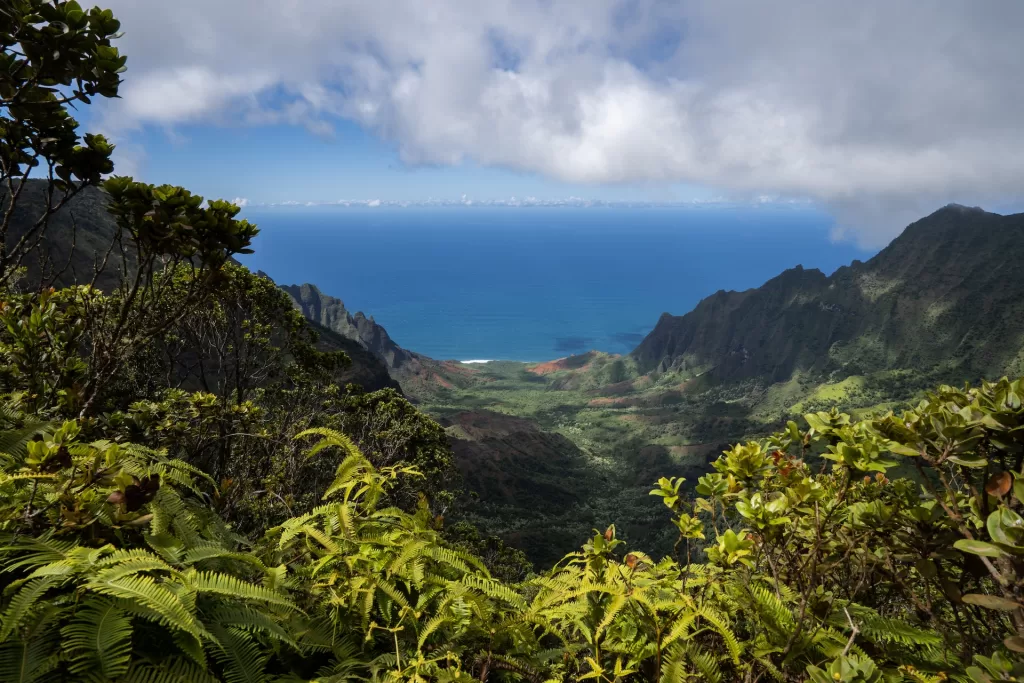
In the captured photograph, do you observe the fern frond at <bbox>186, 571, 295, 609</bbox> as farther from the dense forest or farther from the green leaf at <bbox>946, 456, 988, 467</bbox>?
the green leaf at <bbox>946, 456, 988, 467</bbox>

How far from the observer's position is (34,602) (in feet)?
5.58

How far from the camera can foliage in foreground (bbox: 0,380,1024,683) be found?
1716 millimetres

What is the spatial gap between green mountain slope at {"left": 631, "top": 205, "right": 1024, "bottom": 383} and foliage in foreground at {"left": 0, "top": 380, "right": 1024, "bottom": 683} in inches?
3967

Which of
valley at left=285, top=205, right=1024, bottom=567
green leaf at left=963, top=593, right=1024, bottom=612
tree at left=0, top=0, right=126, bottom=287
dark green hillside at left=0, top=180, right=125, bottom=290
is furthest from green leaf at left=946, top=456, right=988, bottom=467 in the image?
dark green hillside at left=0, top=180, right=125, bottom=290

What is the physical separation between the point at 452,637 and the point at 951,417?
2418 millimetres

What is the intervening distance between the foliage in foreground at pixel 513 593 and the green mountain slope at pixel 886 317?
100765mm

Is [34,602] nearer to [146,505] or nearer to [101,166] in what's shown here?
[146,505]

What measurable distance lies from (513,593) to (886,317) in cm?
14009

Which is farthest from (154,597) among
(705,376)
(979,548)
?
(705,376)

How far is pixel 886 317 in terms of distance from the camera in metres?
113

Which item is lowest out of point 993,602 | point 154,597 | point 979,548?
point 154,597

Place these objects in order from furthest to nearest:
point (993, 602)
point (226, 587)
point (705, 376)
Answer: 1. point (705, 376)
2. point (226, 587)
3. point (993, 602)

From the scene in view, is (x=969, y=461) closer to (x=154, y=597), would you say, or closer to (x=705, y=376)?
(x=154, y=597)

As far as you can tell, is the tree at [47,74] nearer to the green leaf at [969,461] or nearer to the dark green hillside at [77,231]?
the green leaf at [969,461]
